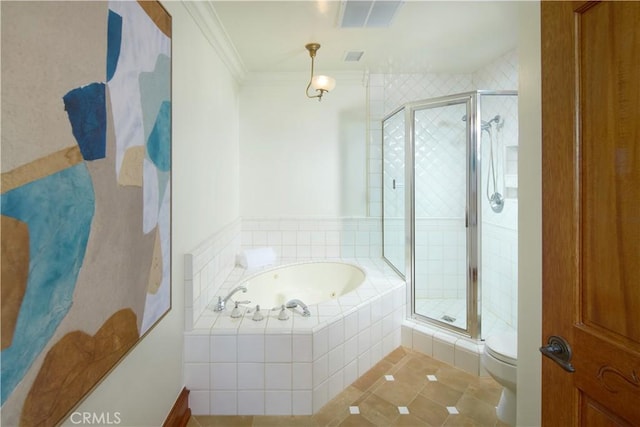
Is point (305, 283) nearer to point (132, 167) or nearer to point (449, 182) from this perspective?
point (449, 182)

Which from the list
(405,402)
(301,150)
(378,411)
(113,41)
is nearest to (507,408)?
(405,402)

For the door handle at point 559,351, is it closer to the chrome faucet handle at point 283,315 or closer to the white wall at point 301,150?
the chrome faucet handle at point 283,315

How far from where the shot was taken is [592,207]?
772 mm

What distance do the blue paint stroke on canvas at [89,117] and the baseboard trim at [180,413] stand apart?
4.35 ft

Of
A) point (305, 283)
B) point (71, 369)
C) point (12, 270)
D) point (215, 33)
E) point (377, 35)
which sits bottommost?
point (305, 283)

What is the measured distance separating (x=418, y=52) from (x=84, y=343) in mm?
2966

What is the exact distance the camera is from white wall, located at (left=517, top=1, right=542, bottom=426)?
1105 mm

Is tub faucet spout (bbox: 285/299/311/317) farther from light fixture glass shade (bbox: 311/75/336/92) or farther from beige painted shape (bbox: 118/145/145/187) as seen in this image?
light fixture glass shade (bbox: 311/75/336/92)

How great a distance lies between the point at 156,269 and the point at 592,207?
153 cm

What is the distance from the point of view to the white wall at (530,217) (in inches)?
43.5

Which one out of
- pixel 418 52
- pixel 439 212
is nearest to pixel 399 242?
pixel 439 212

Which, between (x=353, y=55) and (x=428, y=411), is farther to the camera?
(x=353, y=55)

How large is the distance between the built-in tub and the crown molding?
6.21ft

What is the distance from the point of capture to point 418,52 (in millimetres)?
2590
